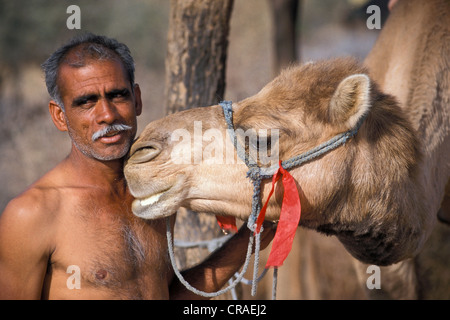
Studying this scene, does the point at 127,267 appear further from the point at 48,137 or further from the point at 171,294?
the point at 48,137

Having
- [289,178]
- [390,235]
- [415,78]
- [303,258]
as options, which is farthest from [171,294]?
[303,258]

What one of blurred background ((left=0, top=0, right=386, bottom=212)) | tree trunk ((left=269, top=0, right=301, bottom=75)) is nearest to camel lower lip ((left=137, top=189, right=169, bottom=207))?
tree trunk ((left=269, top=0, right=301, bottom=75))

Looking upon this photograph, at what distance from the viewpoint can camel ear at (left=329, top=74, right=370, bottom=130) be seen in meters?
2.75

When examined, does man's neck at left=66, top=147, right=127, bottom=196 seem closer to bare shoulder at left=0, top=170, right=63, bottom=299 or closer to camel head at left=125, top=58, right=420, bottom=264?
camel head at left=125, top=58, right=420, bottom=264

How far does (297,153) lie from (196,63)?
1.71m

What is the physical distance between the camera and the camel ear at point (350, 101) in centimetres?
275

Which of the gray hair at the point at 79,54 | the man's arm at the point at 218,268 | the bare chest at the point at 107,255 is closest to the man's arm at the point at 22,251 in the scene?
the bare chest at the point at 107,255

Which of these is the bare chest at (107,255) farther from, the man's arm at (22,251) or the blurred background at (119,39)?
the blurred background at (119,39)

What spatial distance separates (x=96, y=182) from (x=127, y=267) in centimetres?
49

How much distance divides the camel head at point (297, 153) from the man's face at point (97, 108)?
0.38 feet

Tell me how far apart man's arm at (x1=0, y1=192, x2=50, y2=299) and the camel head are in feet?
1.64

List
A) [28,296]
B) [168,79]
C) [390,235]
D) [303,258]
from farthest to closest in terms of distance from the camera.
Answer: [303,258], [168,79], [390,235], [28,296]

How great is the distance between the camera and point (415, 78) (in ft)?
13.1

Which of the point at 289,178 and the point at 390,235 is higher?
the point at 289,178
